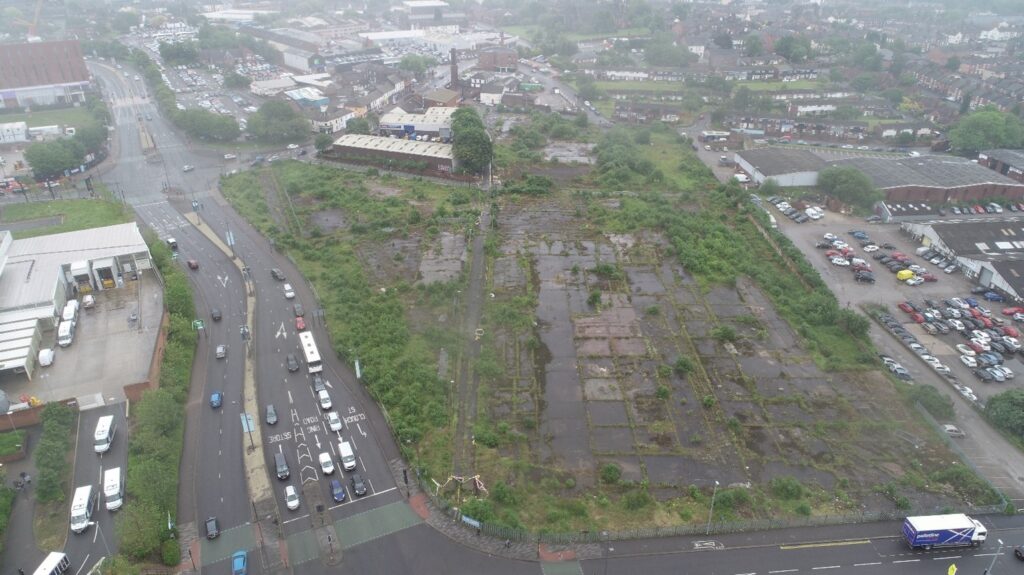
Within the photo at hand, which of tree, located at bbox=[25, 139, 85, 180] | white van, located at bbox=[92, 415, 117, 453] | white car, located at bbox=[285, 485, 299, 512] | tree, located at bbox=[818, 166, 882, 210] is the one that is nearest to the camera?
white car, located at bbox=[285, 485, 299, 512]

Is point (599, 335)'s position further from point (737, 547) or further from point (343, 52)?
point (343, 52)

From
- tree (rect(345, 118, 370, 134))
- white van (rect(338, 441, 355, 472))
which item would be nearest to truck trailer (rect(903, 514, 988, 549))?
white van (rect(338, 441, 355, 472))

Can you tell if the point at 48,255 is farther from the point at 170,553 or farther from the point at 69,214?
the point at 170,553

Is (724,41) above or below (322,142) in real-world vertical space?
above

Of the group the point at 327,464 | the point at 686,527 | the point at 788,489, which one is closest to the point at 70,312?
the point at 327,464

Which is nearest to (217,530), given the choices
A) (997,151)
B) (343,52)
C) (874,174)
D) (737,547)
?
(737,547)

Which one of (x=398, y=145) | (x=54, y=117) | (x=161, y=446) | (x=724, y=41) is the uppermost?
(x=724, y=41)

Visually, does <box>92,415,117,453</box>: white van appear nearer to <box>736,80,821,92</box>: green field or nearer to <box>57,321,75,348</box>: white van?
<box>57,321,75,348</box>: white van
